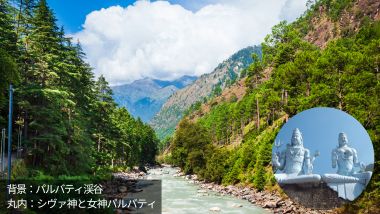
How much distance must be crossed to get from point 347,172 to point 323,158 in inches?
47.1

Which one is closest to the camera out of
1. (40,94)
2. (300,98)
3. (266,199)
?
(40,94)

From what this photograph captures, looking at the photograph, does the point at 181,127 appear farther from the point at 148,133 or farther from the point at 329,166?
the point at 329,166

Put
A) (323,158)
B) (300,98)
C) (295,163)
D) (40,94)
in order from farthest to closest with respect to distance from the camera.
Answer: (300,98) → (40,94) → (295,163) → (323,158)

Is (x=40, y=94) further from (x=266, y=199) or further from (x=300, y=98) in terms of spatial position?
(x=300, y=98)

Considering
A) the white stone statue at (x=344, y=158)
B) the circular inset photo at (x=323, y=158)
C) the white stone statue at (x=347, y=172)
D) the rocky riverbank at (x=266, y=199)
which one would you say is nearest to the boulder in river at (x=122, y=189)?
the rocky riverbank at (x=266, y=199)

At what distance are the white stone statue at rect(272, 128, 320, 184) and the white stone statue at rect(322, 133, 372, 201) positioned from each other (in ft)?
2.84

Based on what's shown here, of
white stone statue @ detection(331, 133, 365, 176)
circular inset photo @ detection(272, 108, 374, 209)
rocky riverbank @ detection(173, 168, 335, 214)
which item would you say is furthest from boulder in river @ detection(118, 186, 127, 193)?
white stone statue @ detection(331, 133, 365, 176)

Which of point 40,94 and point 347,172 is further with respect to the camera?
point 40,94

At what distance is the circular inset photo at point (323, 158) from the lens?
56.7 feet

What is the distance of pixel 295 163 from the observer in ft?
61.3

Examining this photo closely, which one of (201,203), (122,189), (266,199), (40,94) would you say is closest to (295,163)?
(40,94)

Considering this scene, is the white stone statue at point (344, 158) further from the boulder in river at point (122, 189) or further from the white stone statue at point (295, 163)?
the boulder in river at point (122, 189)

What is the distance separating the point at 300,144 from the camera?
1878cm

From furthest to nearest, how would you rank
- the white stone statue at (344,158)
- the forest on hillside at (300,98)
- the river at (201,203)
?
the river at (201,203) → the forest on hillside at (300,98) → the white stone statue at (344,158)
